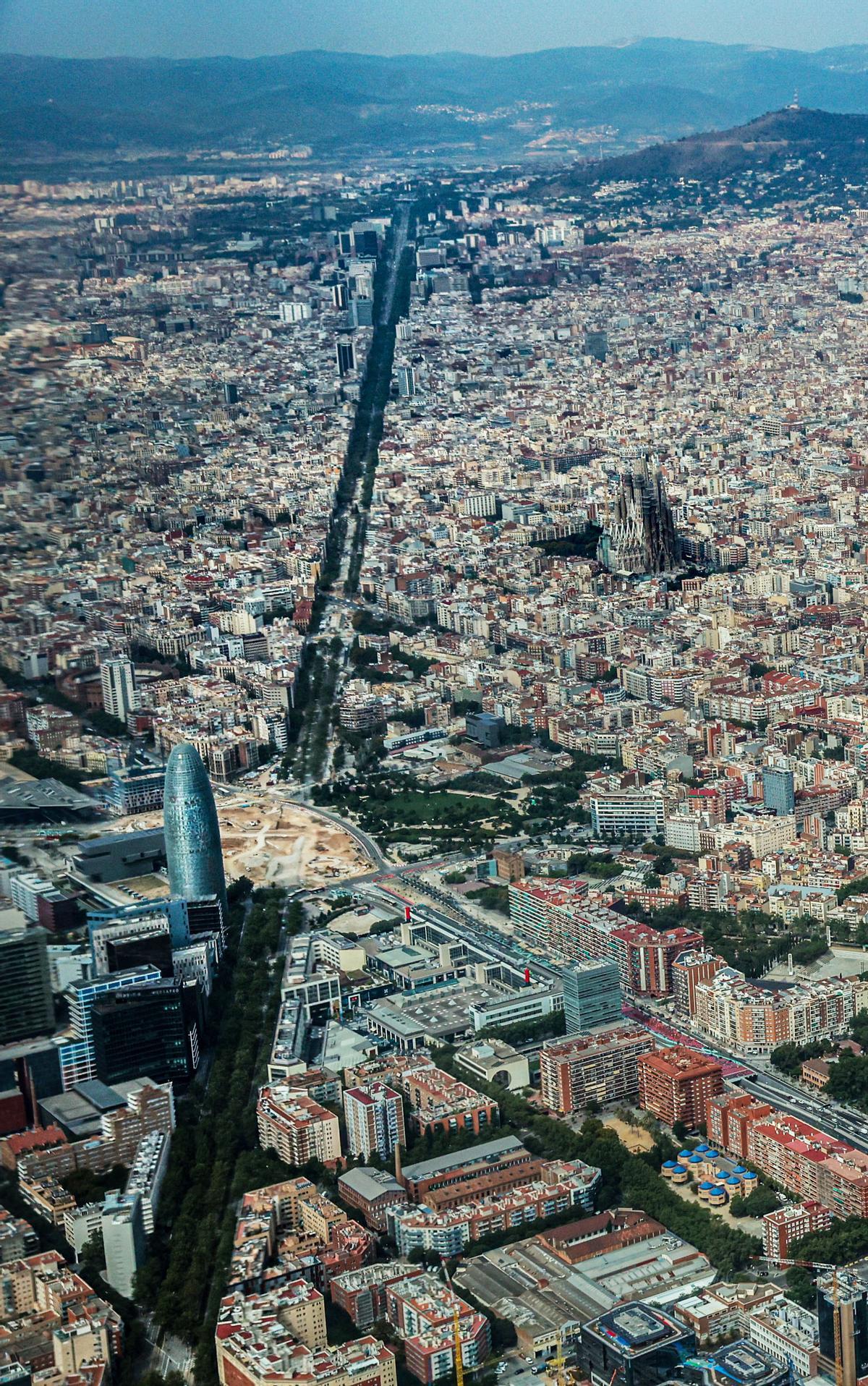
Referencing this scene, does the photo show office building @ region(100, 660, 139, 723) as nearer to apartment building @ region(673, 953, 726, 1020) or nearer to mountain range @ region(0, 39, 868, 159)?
mountain range @ region(0, 39, 868, 159)

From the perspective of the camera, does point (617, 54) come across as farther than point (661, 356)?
Yes

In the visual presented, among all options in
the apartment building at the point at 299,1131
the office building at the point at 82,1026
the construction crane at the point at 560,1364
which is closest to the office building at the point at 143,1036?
the office building at the point at 82,1026

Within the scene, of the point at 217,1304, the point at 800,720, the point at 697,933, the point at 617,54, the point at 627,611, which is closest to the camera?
the point at 217,1304

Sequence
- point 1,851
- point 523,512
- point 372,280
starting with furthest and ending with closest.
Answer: point 372,280 → point 523,512 → point 1,851

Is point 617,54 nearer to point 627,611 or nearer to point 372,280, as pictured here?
point 372,280

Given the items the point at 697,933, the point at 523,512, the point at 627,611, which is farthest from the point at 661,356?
the point at 697,933

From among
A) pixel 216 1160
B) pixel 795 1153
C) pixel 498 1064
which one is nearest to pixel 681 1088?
pixel 795 1153

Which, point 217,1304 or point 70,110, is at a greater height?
point 70,110
